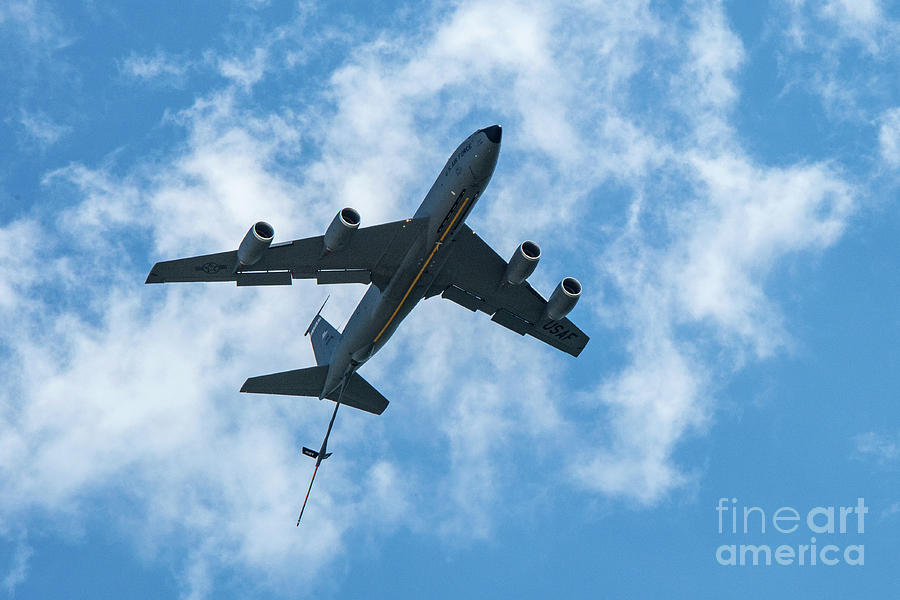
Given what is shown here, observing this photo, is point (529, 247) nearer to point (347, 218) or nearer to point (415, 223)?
point (415, 223)

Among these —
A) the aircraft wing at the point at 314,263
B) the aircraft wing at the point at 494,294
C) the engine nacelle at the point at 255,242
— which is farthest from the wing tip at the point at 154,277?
the aircraft wing at the point at 494,294

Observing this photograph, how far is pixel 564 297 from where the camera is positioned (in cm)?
3691

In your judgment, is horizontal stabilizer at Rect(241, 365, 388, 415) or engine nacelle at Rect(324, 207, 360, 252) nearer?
engine nacelle at Rect(324, 207, 360, 252)

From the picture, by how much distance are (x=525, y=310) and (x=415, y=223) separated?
22.8 ft

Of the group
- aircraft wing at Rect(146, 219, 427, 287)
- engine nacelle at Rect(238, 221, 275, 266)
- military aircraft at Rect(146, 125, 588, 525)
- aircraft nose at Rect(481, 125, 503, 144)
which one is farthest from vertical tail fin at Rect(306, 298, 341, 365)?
aircraft nose at Rect(481, 125, 503, 144)

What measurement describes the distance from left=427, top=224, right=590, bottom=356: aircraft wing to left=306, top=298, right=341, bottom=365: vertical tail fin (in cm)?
465

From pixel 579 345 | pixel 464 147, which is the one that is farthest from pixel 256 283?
pixel 579 345

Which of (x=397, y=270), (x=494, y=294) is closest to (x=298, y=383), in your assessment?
(x=397, y=270)

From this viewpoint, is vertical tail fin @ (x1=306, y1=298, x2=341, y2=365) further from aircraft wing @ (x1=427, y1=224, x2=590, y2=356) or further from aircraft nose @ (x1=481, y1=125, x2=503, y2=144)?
aircraft nose @ (x1=481, y1=125, x2=503, y2=144)

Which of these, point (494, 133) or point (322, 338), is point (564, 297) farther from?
point (322, 338)

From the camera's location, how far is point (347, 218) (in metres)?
34.1

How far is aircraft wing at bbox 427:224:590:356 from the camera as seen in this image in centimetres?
3806

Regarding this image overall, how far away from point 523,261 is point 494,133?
528 centimetres

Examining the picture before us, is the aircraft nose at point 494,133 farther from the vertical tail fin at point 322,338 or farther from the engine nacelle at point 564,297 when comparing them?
the vertical tail fin at point 322,338
